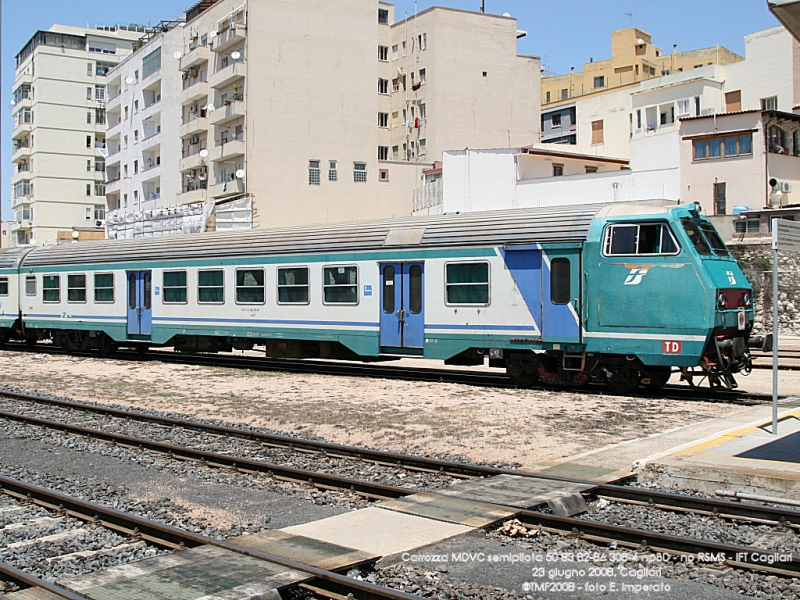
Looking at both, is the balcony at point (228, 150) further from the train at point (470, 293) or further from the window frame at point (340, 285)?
the window frame at point (340, 285)

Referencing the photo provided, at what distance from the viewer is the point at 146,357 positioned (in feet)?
83.7

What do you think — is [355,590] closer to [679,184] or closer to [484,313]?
[484,313]

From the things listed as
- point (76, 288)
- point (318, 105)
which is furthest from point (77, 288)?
point (318, 105)

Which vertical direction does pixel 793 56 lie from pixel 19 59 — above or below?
below

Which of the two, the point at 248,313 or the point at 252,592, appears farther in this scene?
the point at 248,313

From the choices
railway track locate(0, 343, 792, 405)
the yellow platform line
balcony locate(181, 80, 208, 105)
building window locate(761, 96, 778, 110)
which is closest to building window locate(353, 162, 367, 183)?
balcony locate(181, 80, 208, 105)

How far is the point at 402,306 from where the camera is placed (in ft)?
59.0

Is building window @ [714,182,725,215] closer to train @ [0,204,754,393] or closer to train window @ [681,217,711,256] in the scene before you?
train @ [0,204,754,393]

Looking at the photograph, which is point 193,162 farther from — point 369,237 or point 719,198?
point 369,237

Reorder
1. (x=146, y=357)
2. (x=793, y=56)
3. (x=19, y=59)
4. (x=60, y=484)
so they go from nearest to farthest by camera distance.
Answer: (x=60, y=484)
(x=146, y=357)
(x=793, y=56)
(x=19, y=59)

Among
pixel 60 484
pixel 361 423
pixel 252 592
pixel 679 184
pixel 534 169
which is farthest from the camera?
pixel 534 169

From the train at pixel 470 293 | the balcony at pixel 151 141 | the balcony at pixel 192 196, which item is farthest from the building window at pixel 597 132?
the train at pixel 470 293

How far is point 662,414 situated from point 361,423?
460 cm

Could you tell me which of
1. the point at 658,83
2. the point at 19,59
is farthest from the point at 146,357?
the point at 19,59
